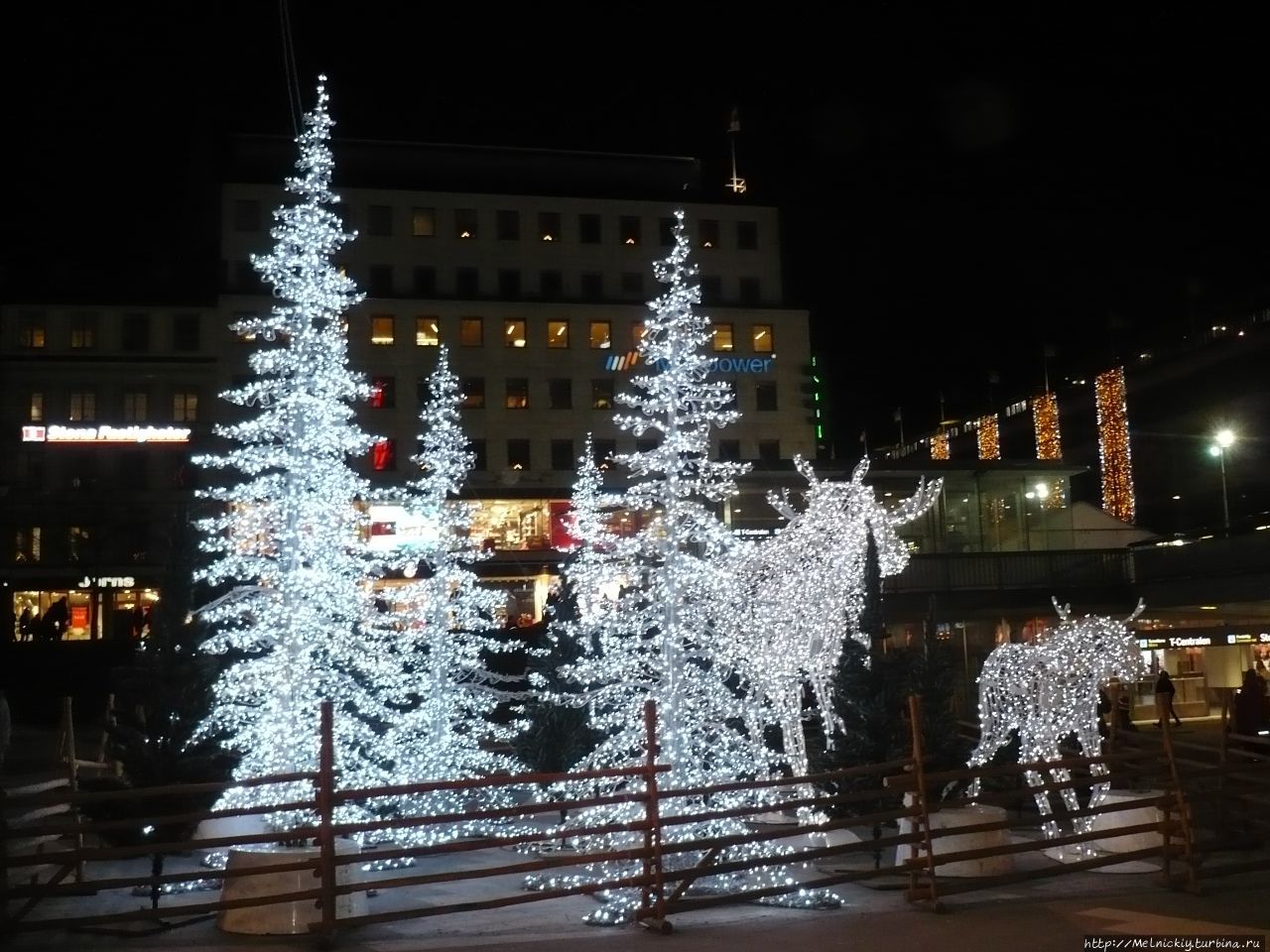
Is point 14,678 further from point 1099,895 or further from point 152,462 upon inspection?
point 1099,895

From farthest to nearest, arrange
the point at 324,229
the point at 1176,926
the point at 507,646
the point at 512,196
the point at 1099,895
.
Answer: the point at 512,196, the point at 507,646, the point at 324,229, the point at 1099,895, the point at 1176,926

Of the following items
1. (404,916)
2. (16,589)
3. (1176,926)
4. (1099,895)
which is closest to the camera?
(404,916)

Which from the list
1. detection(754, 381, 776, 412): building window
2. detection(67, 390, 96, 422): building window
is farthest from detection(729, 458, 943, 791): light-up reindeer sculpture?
detection(67, 390, 96, 422): building window

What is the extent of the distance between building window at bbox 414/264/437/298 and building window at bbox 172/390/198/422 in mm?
11982

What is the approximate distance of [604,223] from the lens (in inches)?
2692

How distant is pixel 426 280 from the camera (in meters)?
65.7

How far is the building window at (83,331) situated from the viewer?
6331 cm

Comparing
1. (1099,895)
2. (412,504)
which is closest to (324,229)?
(412,504)

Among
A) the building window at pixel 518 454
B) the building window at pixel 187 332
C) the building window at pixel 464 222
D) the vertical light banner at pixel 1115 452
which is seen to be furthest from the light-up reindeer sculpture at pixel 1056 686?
the building window at pixel 187 332

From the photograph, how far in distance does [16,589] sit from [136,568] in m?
5.47

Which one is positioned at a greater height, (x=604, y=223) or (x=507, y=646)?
(x=604, y=223)

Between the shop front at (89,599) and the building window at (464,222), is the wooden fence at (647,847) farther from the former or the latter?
the building window at (464,222)

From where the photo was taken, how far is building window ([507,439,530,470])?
64375 millimetres

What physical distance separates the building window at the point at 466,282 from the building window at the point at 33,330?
19734 mm
